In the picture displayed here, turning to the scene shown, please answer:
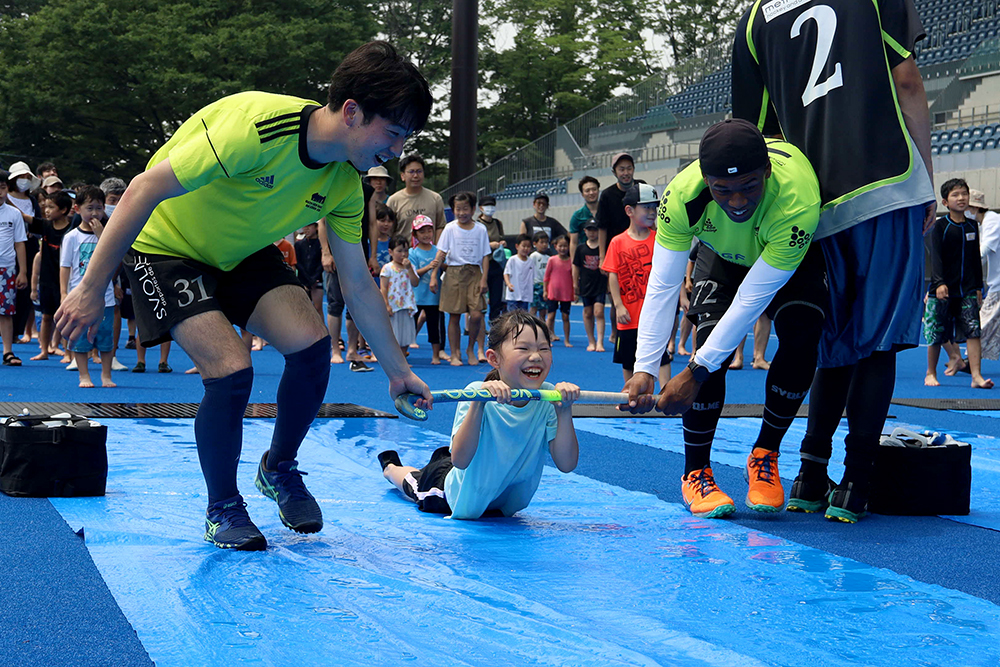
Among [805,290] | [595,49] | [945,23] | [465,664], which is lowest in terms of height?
[465,664]

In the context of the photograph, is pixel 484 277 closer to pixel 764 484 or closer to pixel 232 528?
pixel 764 484

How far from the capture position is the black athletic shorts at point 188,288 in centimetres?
329

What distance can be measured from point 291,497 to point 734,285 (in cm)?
183

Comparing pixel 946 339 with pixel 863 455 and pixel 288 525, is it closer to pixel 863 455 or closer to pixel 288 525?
pixel 863 455

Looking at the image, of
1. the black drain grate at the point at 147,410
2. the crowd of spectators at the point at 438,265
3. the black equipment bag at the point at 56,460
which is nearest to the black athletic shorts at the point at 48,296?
the crowd of spectators at the point at 438,265

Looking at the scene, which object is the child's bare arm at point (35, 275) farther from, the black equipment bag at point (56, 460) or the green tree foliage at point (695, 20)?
the green tree foliage at point (695, 20)

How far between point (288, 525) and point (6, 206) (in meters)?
7.79

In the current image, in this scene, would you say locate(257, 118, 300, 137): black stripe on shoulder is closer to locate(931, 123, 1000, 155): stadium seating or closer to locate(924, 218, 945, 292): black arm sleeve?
locate(924, 218, 945, 292): black arm sleeve

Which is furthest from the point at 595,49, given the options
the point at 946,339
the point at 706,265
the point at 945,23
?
the point at 706,265

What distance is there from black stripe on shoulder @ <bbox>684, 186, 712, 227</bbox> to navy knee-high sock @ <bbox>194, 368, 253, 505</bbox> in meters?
1.64

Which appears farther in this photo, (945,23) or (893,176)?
(945,23)

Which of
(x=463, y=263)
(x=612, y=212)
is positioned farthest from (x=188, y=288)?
(x=463, y=263)

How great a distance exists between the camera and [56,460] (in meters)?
4.04

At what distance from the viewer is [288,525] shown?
3.51 meters
